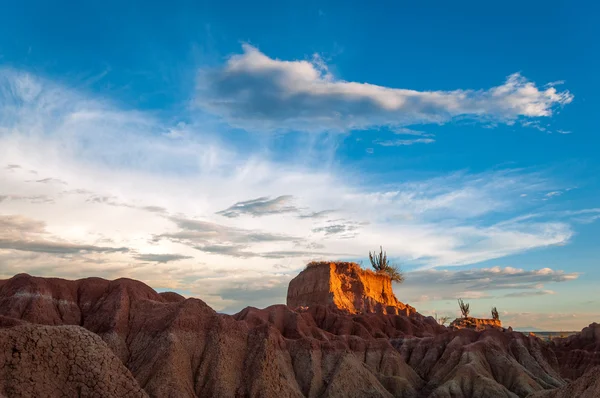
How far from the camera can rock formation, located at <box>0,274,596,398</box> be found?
104ft

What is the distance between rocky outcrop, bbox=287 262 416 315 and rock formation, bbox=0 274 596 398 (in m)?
8.91

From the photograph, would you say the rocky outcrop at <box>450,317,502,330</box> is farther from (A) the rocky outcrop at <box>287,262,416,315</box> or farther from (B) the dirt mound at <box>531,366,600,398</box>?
(B) the dirt mound at <box>531,366,600,398</box>

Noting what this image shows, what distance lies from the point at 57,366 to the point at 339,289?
80309 millimetres

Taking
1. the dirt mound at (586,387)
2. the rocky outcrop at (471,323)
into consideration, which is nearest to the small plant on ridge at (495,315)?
the rocky outcrop at (471,323)

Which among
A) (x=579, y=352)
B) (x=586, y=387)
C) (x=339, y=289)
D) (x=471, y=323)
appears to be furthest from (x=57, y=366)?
(x=471, y=323)

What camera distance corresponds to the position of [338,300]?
106 m

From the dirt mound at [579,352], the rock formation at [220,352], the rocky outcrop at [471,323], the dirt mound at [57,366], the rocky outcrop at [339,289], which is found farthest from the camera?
the rocky outcrop at [471,323]

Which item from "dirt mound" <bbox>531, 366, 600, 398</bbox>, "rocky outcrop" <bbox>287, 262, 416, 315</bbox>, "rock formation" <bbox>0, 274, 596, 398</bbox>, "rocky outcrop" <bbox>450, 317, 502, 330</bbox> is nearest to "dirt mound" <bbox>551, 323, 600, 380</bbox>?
"rock formation" <bbox>0, 274, 596, 398</bbox>

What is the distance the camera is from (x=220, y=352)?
2196 inches

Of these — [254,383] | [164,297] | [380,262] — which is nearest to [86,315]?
[164,297]

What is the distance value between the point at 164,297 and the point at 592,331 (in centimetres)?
8829

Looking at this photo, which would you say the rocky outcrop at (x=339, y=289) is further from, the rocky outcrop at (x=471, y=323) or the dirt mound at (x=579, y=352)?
the dirt mound at (x=579, y=352)

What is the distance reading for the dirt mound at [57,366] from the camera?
29562 millimetres

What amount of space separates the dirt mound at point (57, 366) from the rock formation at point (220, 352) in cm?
5
